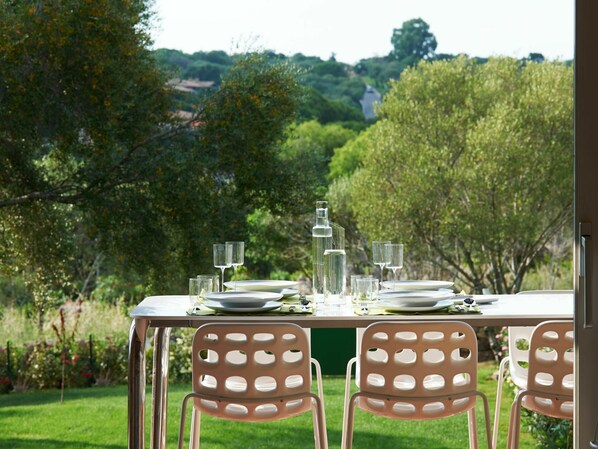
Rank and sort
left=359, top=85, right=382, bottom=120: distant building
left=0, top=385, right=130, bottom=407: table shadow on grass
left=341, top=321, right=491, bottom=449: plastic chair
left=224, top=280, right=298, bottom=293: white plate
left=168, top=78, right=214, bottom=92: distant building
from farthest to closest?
left=359, top=85, right=382, bottom=120: distant building < left=168, top=78, right=214, bottom=92: distant building < left=0, top=385, right=130, bottom=407: table shadow on grass < left=224, top=280, right=298, bottom=293: white plate < left=341, top=321, right=491, bottom=449: plastic chair

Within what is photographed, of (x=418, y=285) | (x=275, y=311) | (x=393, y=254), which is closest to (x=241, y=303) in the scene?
(x=275, y=311)

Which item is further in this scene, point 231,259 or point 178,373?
point 178,373

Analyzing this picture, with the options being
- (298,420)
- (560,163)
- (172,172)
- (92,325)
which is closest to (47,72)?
(172,172)

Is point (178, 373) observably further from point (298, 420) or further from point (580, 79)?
point (580, 79)

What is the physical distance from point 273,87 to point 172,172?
1092 mm

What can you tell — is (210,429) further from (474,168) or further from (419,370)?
(474,168)

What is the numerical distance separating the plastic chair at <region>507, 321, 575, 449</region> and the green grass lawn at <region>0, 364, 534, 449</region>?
97.5 inches

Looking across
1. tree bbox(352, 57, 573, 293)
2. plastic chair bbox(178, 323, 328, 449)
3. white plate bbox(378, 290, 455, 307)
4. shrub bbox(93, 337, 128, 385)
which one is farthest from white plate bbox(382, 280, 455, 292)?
tree bbox(352, 57, 573, 293)

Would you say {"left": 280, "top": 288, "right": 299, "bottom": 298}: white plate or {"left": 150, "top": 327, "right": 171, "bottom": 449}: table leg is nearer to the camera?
{"left": 150, "top": 327, "right": 171, "bottom": 449}: table leg

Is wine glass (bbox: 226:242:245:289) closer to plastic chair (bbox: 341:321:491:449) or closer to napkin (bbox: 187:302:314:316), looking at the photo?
napkin (bbox: 187:302:314:316)

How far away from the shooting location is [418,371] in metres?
2.94

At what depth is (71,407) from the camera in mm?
6395

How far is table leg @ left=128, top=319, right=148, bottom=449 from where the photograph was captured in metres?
3.11

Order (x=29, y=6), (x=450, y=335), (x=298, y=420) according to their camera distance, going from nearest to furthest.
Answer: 1. (x=450, y=335)
2. (x=298, y=420)
3. (x=29, y=6)
